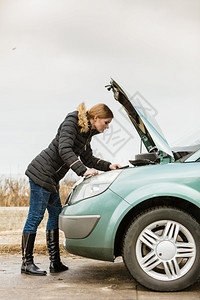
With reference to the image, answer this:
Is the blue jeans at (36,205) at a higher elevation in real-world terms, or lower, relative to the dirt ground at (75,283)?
higher

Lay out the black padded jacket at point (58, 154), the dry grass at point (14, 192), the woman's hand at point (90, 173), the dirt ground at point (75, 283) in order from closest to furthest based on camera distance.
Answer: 1. the dirt ground at point (75, 283)
2. the woman's hand at point (90, 173)
3. the black padded jacket at point (58, 154)
4. the dry grass at point (14, 192)

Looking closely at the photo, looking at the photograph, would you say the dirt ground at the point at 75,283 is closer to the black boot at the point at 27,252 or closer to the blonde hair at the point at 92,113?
the black boot at the point at 27,252

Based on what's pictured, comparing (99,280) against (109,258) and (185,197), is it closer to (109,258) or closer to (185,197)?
(109,258)

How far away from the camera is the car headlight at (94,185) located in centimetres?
387

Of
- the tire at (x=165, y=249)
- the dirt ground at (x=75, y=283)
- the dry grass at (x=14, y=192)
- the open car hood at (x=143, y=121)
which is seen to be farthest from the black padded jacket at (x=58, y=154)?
the dry grass at (x=14, y=192)

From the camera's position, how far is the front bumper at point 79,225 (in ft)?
12.5

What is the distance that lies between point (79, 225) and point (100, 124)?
112 cm

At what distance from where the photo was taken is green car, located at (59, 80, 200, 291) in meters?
3.72

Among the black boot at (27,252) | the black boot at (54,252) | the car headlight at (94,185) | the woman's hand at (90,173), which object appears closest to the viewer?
the car headlight at (94,185)

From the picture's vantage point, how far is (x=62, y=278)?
4367 mm

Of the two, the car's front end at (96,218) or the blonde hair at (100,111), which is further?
the blonde hair at (100,111)

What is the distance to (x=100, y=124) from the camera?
453cm

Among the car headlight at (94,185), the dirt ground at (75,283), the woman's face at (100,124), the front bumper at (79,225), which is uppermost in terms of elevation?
the woman's face at (100,124)

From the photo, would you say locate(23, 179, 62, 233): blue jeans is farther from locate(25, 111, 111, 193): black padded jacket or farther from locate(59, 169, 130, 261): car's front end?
locate(59, 169, 130, 261): car's front end
